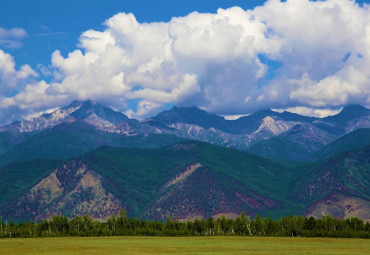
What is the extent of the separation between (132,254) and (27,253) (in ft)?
122

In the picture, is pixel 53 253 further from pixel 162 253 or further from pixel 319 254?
pixel 319 254

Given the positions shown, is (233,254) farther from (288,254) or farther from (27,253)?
(27,253)

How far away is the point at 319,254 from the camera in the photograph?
178 meters

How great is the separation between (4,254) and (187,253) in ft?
210

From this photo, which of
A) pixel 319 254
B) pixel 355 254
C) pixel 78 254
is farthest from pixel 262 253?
pixel 78 254

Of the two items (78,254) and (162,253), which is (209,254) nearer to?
(162,253)

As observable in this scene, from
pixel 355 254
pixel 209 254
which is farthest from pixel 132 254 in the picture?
pixel 355 254

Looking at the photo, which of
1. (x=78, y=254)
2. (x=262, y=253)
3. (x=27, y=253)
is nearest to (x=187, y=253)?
(x=262, y=253)

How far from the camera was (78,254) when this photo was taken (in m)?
180

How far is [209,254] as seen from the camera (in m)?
178

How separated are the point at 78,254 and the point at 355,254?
3782 inches

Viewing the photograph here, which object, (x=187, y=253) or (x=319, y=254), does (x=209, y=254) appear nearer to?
(x=187, y=253)

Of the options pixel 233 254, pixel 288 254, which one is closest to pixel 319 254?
pixel 288 254

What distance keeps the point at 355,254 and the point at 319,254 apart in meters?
11.9
